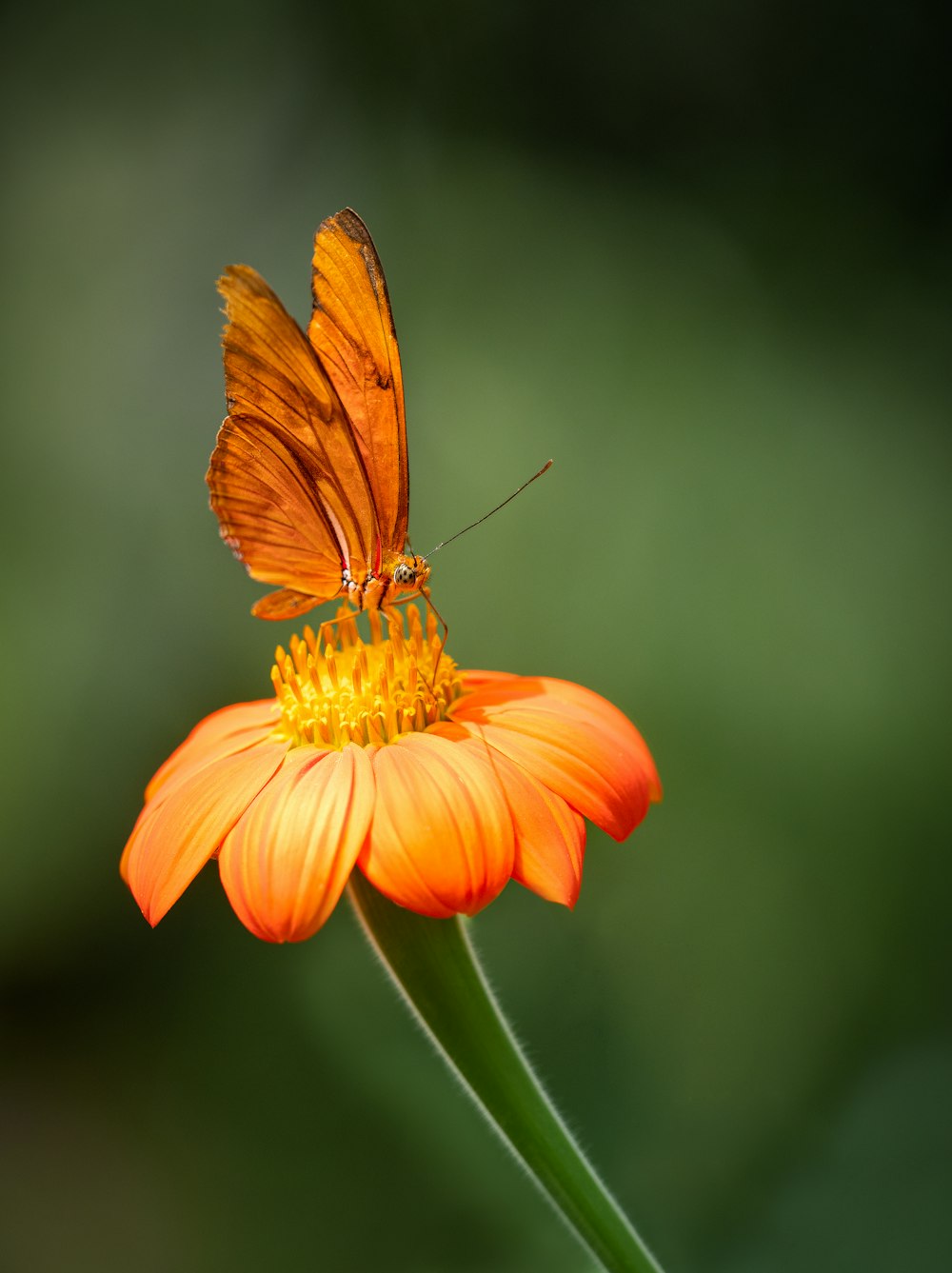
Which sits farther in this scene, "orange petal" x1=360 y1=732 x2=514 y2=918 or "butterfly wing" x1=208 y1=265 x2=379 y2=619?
"butterfly wing" x1=208 y1=265 x2=379 y2=619

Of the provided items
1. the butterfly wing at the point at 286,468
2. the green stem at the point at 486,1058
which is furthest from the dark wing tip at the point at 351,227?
the green stem at the point at 486,1058

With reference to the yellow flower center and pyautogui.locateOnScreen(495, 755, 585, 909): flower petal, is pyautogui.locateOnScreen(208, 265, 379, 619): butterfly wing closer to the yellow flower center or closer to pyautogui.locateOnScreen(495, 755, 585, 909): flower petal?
the yellow flower center

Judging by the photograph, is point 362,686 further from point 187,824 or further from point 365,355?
point 365,355

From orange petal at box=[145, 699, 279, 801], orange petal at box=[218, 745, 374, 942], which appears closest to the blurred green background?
orange petal at box=[145, 699, 279, 801]

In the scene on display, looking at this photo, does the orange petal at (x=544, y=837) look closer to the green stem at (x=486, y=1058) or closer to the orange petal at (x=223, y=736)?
the green stem at (x=486, y=1058)

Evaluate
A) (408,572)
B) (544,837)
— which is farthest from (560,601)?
(544,837)

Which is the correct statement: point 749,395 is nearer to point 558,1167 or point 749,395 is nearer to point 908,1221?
point 908,1221

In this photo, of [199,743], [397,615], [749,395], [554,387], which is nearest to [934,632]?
[749,395]
